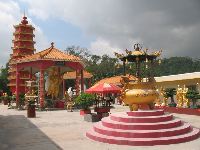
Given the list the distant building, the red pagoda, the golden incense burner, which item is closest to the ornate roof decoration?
the golden incense burner

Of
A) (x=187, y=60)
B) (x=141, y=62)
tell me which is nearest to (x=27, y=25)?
(x=141, y=62)

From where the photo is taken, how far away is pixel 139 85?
12172 mm

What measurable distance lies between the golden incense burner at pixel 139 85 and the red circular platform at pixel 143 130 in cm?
76

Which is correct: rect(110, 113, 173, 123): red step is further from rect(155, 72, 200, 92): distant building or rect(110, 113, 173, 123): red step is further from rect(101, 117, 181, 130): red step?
rect(155, 72, 200, 92): distant building

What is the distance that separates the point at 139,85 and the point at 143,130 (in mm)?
2436

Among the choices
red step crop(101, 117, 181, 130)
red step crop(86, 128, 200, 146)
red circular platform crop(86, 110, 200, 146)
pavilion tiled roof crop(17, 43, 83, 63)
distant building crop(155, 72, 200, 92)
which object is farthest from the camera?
pavilion tiled roof crop(17, 43, 83, 63)

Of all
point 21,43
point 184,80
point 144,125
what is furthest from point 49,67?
point 144,125

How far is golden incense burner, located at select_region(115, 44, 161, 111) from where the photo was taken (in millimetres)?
11914

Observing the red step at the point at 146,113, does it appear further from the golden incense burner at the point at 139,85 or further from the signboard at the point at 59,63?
the signboard at the point at 59,63

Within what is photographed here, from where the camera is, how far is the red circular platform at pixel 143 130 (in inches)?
385

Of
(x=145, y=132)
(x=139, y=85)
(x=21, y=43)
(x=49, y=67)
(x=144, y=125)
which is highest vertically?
(x=21, y=43)

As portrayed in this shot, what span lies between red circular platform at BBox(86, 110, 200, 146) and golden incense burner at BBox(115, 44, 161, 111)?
2.49ft

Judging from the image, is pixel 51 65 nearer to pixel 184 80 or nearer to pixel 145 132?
pixel 184 80

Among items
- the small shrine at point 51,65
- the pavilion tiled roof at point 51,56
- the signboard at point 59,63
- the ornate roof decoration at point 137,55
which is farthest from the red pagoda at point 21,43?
the ornate roof decoration at point 137,55
